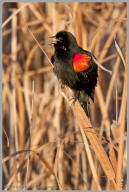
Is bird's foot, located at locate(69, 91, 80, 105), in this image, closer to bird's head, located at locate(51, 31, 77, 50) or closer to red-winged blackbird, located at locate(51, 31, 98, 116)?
red-winged blackbird, located at locate(51, 31, 98, 116)

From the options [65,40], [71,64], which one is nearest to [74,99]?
[71,64]

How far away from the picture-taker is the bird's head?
1.35m

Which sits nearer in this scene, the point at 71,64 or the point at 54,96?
the point at 71,64

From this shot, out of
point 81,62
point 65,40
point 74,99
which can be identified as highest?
point 65,40

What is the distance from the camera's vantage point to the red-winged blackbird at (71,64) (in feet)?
4.34

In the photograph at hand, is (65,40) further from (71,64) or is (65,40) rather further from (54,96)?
(54,96)

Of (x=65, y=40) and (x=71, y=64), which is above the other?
(x=65, y=40)

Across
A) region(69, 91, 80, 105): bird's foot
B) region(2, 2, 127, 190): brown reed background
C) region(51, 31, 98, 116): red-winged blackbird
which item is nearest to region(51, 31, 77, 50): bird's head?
region(51, 31, 98, 116): red-winged blackbird

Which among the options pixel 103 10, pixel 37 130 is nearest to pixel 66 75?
pixel 37 130

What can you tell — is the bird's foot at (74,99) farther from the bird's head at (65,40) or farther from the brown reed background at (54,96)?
the bird's head at (65,40)

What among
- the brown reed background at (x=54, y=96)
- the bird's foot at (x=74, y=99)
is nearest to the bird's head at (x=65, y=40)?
the brown reed background at (x=54, y=96)

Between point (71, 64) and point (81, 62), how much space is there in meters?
0.10

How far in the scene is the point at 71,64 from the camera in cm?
137

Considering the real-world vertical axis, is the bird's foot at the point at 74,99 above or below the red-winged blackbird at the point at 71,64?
below
